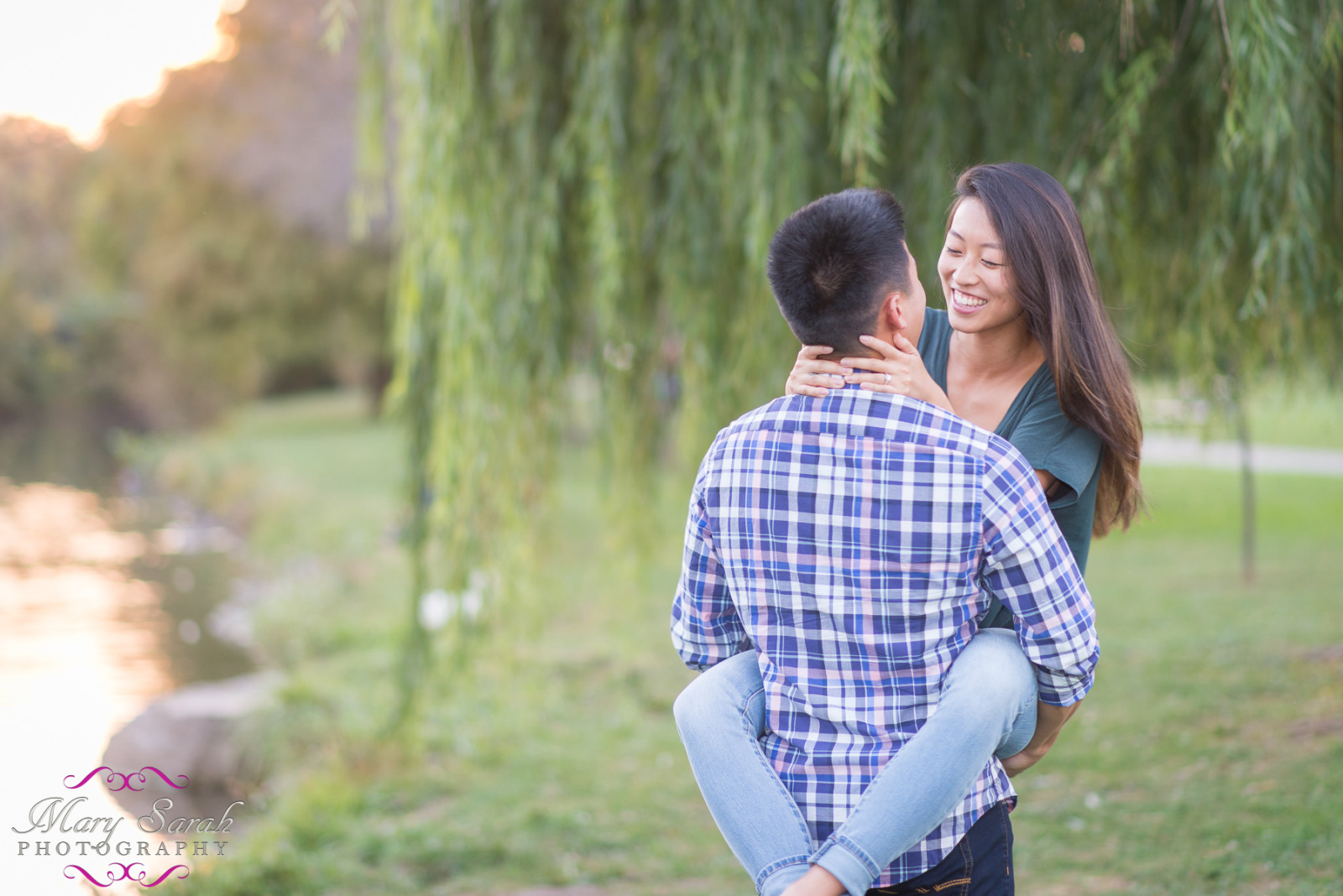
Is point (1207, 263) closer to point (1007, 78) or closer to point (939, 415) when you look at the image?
point (1007, 78)

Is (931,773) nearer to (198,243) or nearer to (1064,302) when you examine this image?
(1064,302)

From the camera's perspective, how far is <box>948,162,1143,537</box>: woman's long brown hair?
178 centimetres

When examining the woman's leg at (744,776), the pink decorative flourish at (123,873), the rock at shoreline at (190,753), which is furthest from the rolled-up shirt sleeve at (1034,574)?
the rock at shoreline at (190,753)

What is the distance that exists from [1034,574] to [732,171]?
222 cm

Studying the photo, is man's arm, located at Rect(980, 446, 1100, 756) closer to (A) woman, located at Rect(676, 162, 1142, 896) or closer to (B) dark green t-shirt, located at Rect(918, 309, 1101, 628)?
(A) woman, located at Rect(676, 162, 1142, 896)

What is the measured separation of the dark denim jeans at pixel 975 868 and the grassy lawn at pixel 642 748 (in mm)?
1128

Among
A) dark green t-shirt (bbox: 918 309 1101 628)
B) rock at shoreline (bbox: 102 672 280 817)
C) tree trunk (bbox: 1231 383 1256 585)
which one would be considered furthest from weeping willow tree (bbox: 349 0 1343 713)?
tree trunk (bbox: 1231 383 1256 585)

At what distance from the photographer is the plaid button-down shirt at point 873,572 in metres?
1.52

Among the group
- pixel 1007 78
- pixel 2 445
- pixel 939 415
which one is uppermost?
pixel 1007 78

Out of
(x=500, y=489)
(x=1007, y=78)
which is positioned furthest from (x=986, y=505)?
(x=500, y=489)

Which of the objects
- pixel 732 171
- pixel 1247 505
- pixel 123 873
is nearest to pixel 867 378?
pixel 732 171

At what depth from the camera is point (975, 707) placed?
4.97ft

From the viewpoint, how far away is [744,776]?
1637mm

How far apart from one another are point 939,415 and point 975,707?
40 cm
